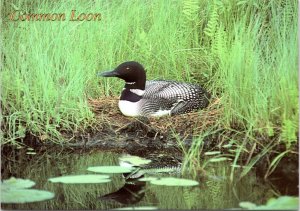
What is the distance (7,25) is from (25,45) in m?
0.15

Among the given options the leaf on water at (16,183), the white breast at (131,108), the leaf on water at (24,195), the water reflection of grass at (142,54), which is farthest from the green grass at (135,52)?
the leaf on water at (24,195)

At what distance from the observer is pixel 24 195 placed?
3.64 m

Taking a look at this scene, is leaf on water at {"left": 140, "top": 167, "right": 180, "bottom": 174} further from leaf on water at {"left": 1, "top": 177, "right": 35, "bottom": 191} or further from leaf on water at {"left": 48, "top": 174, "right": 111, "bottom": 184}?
leaf on water at {"left": 1, "top": 177, "right": 35, "bottom": 191}

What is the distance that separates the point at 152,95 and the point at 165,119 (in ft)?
Result: 0.56

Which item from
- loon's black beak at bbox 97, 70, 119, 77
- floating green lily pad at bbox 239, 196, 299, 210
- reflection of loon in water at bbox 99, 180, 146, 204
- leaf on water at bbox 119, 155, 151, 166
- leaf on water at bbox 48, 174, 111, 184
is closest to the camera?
floating green lily pad at bbox 239, 196, 299, 210

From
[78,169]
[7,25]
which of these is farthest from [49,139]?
[7,25]

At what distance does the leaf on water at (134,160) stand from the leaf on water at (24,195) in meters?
0.49

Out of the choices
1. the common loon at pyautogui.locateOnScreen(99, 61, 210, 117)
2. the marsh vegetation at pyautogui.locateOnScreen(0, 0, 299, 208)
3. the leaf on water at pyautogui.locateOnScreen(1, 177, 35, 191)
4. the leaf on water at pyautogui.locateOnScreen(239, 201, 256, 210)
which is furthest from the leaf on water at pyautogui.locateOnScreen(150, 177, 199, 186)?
the leaf on water at pyautogui.locateOnScreen(1, 177, 35, 191)

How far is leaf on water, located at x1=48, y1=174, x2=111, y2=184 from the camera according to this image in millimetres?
3711

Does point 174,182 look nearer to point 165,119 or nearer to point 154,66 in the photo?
point 165,119

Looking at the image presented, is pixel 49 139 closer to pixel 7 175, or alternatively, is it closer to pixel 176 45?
pixel 7 175

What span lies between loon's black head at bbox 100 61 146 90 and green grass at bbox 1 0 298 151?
5 cm

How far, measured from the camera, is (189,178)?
3.71 metres

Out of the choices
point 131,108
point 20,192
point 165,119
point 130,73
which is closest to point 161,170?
point 165,119
